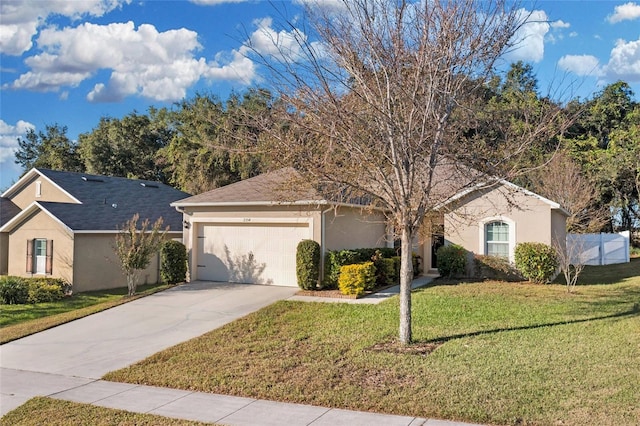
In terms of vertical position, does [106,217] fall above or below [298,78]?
below

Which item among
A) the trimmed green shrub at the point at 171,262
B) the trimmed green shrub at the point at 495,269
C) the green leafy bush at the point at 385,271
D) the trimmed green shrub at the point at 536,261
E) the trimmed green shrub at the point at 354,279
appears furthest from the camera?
the trimmed green shrub at the point at 495,269

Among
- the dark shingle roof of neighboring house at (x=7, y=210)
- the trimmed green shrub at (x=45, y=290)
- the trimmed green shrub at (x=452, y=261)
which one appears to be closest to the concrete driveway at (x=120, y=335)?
the trimmed green shrub at (x=45, y=290)

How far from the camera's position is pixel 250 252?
54.9 ft

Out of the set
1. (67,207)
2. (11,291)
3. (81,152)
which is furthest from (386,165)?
(81,152)

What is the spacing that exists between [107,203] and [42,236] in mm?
3150

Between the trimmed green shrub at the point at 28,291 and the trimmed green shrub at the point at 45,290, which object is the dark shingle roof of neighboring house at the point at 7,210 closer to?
the trimmed green shrub at the point at 45,290

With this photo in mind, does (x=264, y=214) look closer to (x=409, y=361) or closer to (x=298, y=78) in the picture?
(x=298, y=78)

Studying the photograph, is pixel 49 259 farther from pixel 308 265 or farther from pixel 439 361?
pixel 439 361

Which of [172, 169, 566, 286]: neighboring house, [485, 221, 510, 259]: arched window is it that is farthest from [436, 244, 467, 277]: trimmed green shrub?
[485, 221, 510, 259]: arched window

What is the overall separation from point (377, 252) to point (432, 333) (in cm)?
680

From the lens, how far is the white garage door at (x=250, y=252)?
53.0ft

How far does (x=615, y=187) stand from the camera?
33.7 metres

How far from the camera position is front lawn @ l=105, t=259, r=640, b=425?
21.1 ft

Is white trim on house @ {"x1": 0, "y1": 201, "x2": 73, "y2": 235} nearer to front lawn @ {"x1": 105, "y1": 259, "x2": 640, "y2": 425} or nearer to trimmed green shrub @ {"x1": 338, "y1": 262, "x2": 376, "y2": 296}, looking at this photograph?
front lawn @ {"x1": 105, "y1": 259, "x2": 640, "y2": 425}
